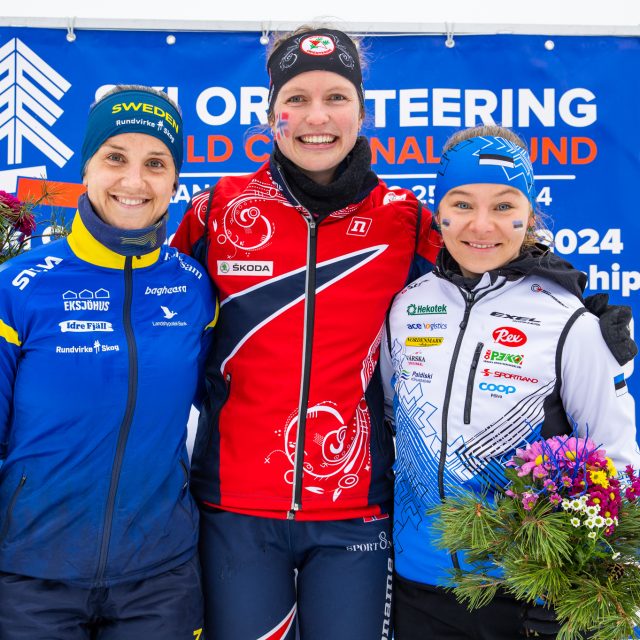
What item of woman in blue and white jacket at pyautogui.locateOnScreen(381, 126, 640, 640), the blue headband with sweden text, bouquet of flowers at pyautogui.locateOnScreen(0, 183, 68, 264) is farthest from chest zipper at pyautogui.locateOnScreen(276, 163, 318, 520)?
bouquet of flowers at pyautogui.locateOnScreen(0, 183, 68, 264)

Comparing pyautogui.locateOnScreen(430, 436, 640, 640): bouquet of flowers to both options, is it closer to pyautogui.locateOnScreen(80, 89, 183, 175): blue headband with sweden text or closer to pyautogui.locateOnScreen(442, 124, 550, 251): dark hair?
pyautogui.locateOnScreen(442, 124, 550, 251): dark hair

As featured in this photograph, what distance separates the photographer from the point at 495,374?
1.91m

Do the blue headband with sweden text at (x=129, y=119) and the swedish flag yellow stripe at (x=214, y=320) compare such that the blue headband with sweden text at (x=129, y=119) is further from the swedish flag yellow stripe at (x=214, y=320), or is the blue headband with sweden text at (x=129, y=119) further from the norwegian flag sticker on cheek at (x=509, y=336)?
the norwegian flag sticker on cheek at (x=509, y=336)

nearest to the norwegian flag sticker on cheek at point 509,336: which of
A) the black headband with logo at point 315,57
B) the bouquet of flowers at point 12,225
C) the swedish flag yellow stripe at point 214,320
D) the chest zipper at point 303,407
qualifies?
the chest zipper at point 303,407

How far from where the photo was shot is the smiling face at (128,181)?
78.0 inches

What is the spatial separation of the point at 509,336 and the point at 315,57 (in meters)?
1.08

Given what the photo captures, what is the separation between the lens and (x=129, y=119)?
200cm

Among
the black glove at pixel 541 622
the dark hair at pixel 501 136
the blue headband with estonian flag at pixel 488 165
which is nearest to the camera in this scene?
the black glove at pixel 541 622

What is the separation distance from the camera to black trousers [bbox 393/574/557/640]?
6.08ft

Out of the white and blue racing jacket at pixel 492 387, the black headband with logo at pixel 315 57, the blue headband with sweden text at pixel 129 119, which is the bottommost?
the white and blue racing jacket at pixel 492 387

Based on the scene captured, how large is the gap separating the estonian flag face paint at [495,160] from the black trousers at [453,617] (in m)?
1.20

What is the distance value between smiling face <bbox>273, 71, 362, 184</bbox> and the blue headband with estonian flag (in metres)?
0.35

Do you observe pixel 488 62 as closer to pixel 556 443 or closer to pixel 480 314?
pixel 480 314

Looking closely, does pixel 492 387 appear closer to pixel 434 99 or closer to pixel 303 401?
pixel 303 401
